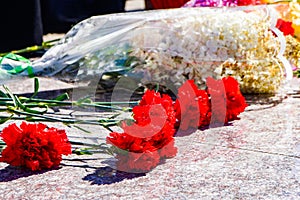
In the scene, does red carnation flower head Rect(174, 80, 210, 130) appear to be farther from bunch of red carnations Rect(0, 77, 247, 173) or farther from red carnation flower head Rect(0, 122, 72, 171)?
red carnation flower head Rect(0, 122, 72, 171)

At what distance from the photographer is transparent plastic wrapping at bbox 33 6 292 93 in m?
2.26

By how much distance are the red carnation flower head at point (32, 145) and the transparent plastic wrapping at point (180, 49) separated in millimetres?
805

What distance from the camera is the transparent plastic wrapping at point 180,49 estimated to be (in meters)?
2.26

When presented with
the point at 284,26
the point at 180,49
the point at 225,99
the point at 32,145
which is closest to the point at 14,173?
the point at 32,145

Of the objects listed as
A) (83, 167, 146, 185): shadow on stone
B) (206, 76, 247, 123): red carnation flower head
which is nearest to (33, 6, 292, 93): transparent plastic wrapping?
(206, 76, 247, 123): red carnation flower head

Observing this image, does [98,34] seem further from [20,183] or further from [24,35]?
[20,183]

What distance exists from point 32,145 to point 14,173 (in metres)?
0.14

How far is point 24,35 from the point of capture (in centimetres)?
306

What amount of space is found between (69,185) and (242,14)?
1.07 metres

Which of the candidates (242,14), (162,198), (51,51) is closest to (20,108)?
(162,198)

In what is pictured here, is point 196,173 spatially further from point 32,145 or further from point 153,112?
point 32,145

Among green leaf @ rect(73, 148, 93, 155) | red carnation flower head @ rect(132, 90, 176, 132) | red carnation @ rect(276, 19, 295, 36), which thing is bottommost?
green leaf @ rect(73, 148, 93, 155)

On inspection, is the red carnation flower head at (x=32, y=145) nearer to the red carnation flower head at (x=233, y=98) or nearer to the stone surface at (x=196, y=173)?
the stone surface at (x=196, y=173)

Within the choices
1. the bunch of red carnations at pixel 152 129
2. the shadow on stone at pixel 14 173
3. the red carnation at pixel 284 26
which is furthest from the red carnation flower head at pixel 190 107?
the red carnation at pixel 284 26
